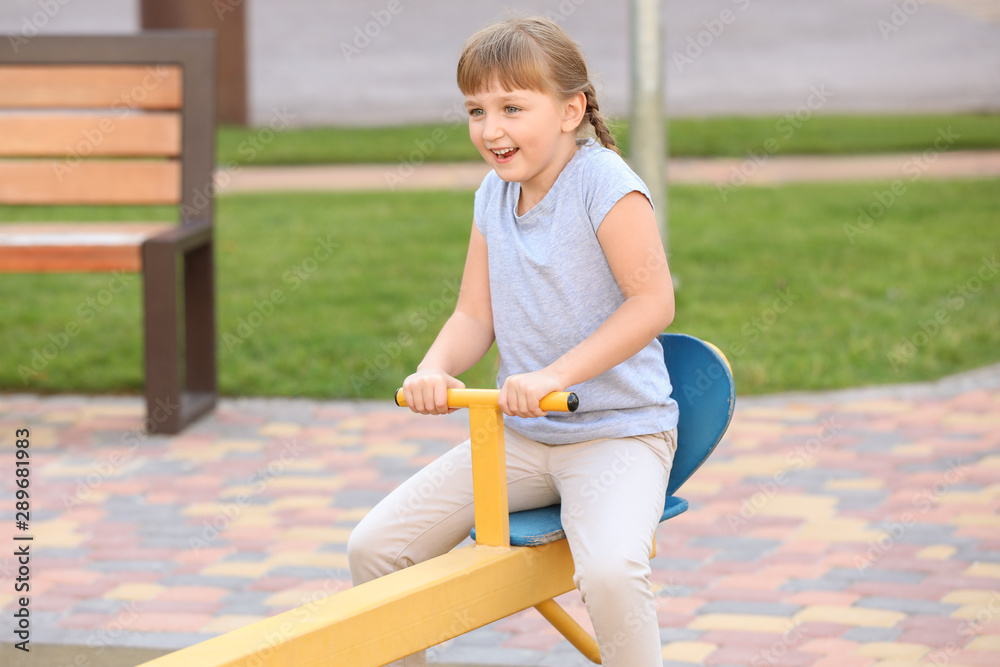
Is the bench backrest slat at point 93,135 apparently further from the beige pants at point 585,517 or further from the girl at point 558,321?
the beige pants at point 585,517

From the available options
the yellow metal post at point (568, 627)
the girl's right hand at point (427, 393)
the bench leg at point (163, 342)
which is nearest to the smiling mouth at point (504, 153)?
the girl's right hand at point (427, 393)

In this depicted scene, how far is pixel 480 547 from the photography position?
203 cm

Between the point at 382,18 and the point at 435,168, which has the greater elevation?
the point at 382,18

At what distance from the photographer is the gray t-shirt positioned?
219 centimetres

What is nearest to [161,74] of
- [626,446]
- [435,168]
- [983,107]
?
[626,446]

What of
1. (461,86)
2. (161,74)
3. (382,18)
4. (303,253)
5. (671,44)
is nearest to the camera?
(461,86)

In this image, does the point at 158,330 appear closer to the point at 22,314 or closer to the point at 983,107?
the point at 22,314

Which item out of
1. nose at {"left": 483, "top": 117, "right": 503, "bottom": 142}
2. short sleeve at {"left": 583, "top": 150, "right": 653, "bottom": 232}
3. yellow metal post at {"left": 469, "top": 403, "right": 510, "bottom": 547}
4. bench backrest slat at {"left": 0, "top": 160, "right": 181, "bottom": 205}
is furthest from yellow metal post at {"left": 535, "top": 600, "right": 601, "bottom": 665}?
bench backrest slat at {"left": 0, "top": 160, "right": 181, "bottom": 205}

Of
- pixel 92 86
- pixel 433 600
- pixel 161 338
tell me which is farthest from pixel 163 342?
pixel 433 600

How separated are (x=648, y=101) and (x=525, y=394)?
428 cm

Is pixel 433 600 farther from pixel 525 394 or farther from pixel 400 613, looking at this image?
pixel 525 394

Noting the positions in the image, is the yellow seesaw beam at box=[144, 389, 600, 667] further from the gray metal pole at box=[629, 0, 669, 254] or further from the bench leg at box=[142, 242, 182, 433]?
the gray metal pole at box=[629, 0, 669, 254]

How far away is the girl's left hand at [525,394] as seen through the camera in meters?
1.96

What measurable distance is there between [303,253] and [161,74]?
2313 millimetres
